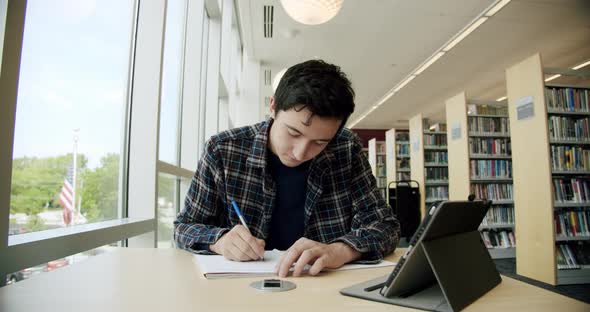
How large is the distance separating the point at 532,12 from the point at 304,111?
4.70 m

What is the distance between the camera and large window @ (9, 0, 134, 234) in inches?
37.6

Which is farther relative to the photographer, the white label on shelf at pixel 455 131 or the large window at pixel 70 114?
the white label on shelf at pixel 455 131

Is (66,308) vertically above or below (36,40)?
below

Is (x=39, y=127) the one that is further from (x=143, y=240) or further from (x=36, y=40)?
(x=143, y=240)

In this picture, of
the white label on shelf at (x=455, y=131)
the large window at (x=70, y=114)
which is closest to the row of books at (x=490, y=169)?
the white label on shelf at (x=455, y=131)

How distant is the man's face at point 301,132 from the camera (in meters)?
0.96

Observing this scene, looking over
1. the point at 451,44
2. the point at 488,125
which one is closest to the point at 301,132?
the point at 488,125

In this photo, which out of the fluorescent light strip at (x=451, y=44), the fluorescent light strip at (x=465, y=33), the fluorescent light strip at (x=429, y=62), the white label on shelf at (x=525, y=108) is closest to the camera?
the white label on shelf at (x=525, y=108)

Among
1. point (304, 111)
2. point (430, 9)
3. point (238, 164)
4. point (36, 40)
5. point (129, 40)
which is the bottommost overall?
point (238, 164)

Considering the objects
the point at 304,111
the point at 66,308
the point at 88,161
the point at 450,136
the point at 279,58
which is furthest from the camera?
the point at 279,58

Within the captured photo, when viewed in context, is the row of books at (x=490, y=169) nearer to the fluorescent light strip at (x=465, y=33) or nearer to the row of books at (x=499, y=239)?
the row of books at (x=499, y=239)

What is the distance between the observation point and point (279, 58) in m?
6.02

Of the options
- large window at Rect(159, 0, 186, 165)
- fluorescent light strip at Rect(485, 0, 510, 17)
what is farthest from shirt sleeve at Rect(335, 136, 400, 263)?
fluorescent light strip at Rect(485, 0, 510, 17)

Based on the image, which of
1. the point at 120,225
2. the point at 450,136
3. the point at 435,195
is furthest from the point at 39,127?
the point at 435,195
